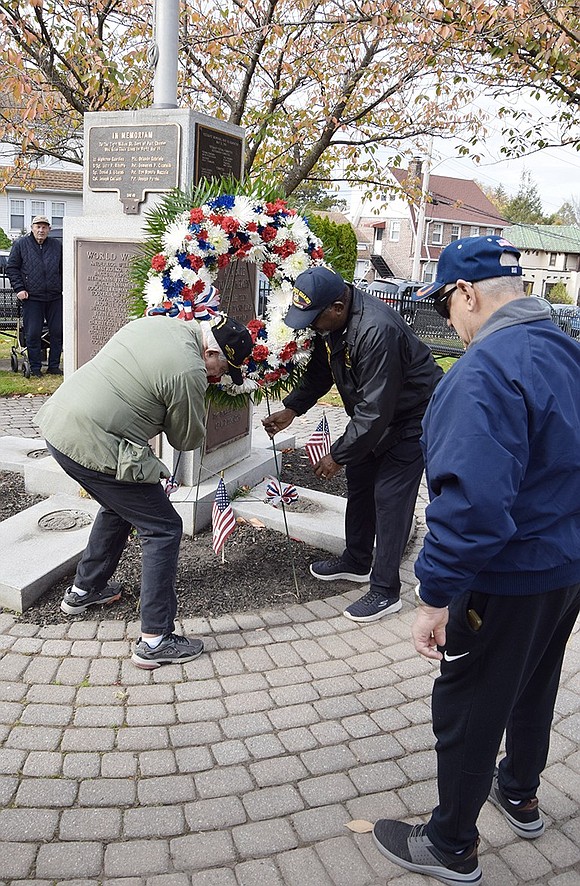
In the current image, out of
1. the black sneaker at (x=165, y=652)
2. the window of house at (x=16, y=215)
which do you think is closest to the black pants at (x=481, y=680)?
the black sneaker at (x=165, y=652)

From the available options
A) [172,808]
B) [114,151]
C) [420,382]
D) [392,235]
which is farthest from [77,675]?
[392,235]

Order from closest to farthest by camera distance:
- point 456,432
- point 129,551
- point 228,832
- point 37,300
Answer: point 456,432 < point 228,832 < point 129,551 < point 37,300

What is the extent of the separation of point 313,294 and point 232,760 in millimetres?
2288

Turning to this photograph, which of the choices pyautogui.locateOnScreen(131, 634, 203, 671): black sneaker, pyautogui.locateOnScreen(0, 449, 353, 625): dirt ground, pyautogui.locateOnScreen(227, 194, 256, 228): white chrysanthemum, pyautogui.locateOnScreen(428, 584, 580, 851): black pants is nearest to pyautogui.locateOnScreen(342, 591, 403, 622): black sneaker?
pyautogui.locateOnScreen(0, 449, 353, 625): dirt ground

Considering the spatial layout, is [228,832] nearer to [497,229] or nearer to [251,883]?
[251,883]

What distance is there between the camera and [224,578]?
4.78m

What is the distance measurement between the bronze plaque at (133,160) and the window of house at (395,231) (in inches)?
2070

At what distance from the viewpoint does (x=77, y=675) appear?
3707 millimetres

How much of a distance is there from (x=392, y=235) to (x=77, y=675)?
5571cm

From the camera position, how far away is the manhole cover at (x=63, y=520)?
510cm

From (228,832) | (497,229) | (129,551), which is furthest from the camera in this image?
(497,229)

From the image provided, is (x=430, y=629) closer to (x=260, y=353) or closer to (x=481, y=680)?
(x=481, y=680)

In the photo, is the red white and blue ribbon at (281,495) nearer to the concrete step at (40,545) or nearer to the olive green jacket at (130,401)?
the concrete step at (40,545)

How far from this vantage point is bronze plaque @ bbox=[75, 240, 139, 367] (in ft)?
18.6
